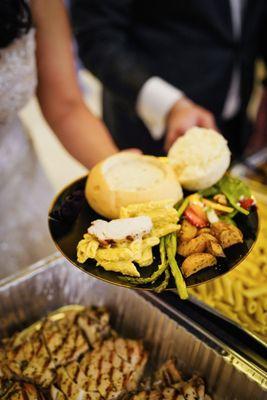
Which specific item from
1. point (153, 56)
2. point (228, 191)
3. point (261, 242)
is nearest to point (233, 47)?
point (153, 56)

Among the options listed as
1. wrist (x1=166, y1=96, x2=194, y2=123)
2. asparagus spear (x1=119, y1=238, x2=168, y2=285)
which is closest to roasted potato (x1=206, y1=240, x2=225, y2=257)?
asparagus spear (x1=119, y1=238, x2=168, y2=285)

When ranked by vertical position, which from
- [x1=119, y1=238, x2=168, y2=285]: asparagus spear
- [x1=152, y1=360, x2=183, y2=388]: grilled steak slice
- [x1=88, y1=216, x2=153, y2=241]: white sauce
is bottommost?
[x1=152, y1=360, x2=183, y2=388]: grilled steak slice

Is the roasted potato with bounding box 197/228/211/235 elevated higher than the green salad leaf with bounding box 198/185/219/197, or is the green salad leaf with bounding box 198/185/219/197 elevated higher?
the green salad leaf with bounding box 198/185/219/197

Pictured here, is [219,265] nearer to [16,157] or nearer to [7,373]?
[7,373]

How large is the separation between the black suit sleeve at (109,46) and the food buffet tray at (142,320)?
50.5 inches

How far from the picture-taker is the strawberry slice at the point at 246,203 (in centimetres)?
129

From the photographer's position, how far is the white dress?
5.45 feet

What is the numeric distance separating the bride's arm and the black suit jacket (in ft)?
1.70

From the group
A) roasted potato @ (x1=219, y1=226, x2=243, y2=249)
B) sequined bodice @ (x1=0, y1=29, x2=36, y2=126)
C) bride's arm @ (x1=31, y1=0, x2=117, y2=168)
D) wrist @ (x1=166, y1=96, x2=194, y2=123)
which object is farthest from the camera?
wrist @ (x1=166, y1=96, x2=194, y2=123)

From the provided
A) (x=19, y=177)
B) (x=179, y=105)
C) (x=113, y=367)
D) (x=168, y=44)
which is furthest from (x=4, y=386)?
(x=168, y=44)

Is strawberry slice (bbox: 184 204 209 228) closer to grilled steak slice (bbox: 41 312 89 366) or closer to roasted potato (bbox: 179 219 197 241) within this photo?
roasted potato (bbox: 179 219 197 241)

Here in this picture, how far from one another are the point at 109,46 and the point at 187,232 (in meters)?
1.65

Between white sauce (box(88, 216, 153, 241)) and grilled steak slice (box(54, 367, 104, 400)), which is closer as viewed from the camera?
white sauce (box(88, 216, 153, 241))

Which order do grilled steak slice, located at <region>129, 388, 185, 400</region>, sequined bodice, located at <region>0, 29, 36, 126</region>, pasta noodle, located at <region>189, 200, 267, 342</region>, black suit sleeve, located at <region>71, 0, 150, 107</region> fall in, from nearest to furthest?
grilled steak slice, located at <region>129, 388, 185, 400</region>
pasta noodle, located at <region>189, 200, 267, 342</region>
sequined bodice, located at <region>0, 29, 36, 126</region>
black suit sleeve, located at <region>71, 0, 150, 107</region>
